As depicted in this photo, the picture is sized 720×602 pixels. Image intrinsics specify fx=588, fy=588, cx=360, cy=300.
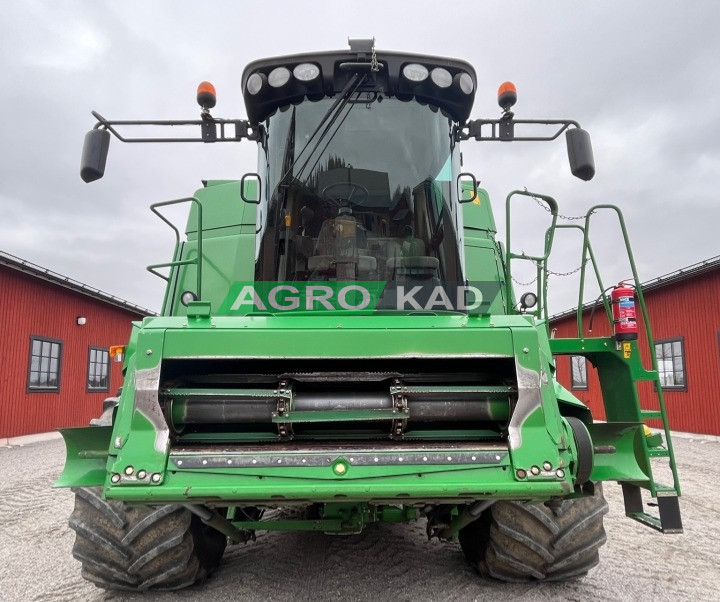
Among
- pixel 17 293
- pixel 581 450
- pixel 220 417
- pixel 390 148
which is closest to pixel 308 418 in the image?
pixel 220 417

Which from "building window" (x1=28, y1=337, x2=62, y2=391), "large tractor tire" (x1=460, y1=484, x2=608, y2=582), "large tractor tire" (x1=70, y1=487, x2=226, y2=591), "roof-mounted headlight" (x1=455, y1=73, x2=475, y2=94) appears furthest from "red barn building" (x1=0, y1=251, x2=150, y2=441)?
"large tractor tire" (x1=460, y1=484, x2=608, y2=582)

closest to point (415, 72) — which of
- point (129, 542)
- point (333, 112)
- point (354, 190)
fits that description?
point (333, 112)

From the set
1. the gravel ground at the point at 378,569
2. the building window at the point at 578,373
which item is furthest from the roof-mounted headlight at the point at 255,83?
the building window at the point at 578,373

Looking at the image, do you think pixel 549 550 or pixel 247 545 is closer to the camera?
pixel 549 550

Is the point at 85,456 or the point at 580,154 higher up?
the point at 580,154

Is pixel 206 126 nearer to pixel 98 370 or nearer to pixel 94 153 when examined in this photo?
pixel 94 153

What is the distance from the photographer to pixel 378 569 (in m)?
3.85

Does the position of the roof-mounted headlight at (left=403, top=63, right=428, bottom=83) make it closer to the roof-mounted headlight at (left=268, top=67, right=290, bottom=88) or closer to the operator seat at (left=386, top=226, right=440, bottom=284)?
the roof-mounted headlight at (left=268, top=67, right=290, bottom=88)

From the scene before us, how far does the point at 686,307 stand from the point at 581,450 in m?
13.1

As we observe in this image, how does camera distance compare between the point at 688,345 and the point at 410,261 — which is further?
the point at 688,345

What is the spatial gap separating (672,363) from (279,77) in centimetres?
1396

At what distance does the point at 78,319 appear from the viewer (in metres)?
15.8

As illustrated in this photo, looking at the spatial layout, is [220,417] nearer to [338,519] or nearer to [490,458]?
[338,519]

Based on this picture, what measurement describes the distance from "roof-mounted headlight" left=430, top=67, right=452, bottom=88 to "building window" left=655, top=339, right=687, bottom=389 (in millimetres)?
12683
